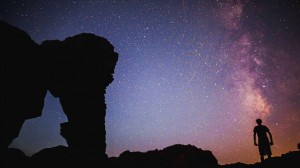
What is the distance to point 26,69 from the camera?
19047 millimetres

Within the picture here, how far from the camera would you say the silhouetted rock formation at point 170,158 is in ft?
94.5

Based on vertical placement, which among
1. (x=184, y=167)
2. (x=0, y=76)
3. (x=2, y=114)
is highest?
(x=0, y=76)

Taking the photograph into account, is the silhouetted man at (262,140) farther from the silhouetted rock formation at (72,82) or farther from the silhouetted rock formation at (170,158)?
the silhouetted rock formation at (170,158)

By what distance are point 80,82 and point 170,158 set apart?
57.7 ft

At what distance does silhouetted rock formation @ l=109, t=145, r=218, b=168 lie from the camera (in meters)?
28.8

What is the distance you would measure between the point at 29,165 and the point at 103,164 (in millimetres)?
7997

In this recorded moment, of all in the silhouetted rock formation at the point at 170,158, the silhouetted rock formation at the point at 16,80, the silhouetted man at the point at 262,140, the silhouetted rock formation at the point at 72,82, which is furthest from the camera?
the silhouetted rock formation at the point at 170,158

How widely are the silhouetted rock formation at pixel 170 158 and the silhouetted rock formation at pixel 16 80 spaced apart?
1259 centimetres

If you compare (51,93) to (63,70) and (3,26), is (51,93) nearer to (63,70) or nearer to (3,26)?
(63,70)

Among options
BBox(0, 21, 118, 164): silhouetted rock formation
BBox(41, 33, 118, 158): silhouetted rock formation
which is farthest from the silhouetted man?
BBox(41, 33, 118, 158): silhouetted rock formation

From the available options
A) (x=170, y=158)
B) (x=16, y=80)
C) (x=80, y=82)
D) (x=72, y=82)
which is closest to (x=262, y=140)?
(x=16, y=80)

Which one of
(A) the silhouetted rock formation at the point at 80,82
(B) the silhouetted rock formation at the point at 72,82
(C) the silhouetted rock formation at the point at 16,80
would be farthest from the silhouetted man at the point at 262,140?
(C) the silhouetted rock formation at the point at 16,80

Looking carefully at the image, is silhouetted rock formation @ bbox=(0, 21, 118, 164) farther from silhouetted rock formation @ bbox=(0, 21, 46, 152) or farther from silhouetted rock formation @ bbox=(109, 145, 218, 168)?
silhouetted rock formation @ bbox=(109, 145, 218, 168)

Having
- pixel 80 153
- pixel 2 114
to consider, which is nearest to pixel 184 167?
pixel 80 153
